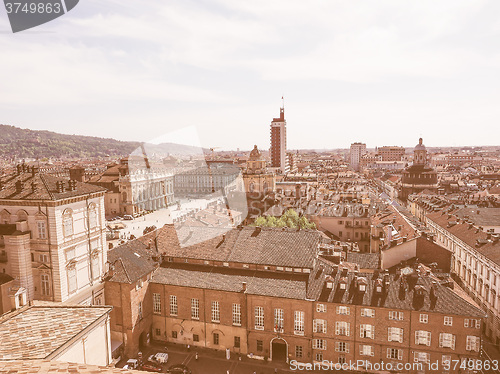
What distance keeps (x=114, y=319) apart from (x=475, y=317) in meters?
42.0

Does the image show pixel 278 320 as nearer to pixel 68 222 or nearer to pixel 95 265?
pixel 95 265

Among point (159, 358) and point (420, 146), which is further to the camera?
point (420, 146)

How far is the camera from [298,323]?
4350 cm

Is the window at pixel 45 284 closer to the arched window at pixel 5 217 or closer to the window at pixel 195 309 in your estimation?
the arched window at pixel 5 217

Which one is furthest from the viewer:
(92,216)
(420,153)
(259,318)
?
(420,153)

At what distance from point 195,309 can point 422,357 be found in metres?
28.0

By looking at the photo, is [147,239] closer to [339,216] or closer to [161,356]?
[161,356]

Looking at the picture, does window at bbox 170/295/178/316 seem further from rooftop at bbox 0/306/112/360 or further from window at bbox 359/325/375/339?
window at bbox 359/325/375/339

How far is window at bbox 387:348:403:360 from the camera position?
40.7 metres

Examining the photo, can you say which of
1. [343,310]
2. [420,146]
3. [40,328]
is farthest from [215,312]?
[420,146]

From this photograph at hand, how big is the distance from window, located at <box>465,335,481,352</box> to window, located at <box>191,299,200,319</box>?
1252 inches

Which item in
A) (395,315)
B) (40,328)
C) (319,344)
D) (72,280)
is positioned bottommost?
(319,344)

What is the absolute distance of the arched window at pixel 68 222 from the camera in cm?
4116

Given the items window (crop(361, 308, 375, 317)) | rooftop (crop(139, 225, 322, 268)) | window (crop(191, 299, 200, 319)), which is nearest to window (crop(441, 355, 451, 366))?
window (crop(361, 308, 375, 317))
